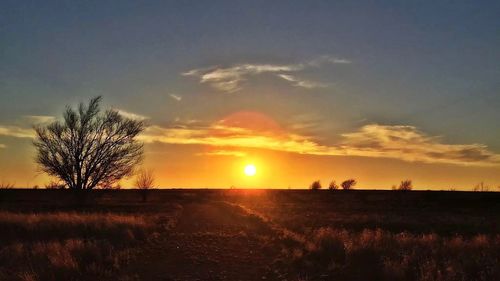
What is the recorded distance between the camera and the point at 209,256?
55.5ft

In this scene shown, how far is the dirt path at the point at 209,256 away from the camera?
45.1 feet

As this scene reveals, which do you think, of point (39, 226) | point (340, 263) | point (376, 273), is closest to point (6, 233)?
point (39, 226)

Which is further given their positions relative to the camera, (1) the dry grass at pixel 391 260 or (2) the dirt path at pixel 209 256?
(2) the dirt path at pixel 209 256

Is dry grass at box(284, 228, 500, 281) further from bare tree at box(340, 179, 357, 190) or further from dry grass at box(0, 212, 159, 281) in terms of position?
bare tree at box(340, 179, 357, 190)

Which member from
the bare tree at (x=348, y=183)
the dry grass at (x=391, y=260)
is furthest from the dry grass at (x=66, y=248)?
the bare tree at (x=348, y=183)

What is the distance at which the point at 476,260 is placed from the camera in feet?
44.4

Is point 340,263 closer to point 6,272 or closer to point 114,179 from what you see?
point 6,272

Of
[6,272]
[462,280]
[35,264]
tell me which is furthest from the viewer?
[35,264]

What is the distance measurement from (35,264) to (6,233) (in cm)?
1179

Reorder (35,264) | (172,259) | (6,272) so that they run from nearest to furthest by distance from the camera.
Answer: (6,272) < (35,264) < (172,259)

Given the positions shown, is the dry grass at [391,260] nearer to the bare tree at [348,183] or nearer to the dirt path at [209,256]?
the dirt path at [209,256]

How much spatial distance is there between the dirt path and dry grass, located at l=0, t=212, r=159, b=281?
88 cm

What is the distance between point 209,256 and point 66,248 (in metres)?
4.70

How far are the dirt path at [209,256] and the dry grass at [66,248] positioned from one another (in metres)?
0.88
